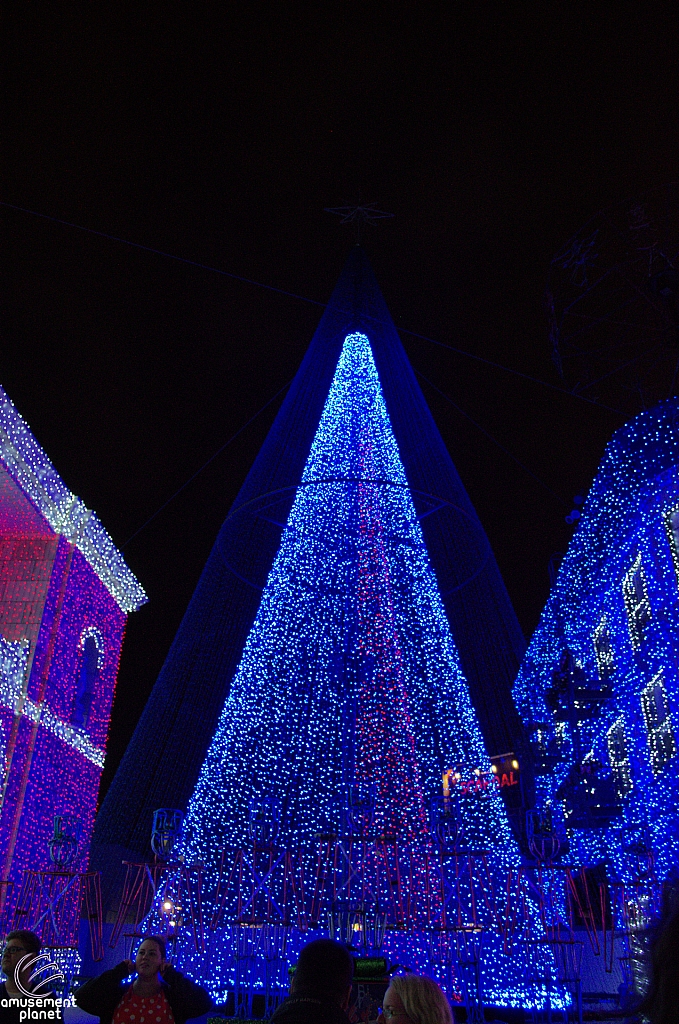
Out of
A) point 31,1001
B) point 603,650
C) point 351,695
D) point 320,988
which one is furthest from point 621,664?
point 320,988

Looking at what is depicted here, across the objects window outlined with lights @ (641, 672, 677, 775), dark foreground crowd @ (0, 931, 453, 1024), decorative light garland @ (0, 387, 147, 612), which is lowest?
dark foreground crowd @ (0, 931, 453, 1024)

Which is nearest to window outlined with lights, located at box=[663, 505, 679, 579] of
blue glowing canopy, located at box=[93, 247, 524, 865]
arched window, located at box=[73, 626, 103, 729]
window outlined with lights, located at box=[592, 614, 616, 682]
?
blue glowing canopy, located at box=[93, 247, 524, 865]

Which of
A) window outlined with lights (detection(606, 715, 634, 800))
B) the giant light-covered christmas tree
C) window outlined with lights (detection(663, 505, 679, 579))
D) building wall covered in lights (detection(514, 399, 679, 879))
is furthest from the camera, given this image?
window outlined with lights (detection(606, 715, 634, 800))

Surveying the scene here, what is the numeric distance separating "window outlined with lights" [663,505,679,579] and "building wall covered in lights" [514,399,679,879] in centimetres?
2

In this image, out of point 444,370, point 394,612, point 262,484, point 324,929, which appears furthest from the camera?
point 444,370

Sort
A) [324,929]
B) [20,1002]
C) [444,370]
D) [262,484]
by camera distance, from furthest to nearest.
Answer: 1. [444,370]
2. [262,484]
3. [324,929]
4. [20,1002]

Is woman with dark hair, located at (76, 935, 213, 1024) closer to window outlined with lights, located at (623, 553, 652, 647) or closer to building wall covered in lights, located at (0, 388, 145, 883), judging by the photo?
building wall covered in lights, located at (0, 388, 145, 883)

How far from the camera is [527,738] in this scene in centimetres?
1994

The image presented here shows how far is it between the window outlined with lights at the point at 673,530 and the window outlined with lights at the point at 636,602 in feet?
5.59

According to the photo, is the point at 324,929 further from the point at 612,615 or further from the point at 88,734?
the point at 612,615

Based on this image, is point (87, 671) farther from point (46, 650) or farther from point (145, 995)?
point (145, 995)

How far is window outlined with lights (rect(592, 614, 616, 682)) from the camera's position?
18.1 m

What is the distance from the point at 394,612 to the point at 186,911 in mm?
5896

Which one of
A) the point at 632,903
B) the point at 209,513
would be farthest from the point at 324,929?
the point at 209,513
